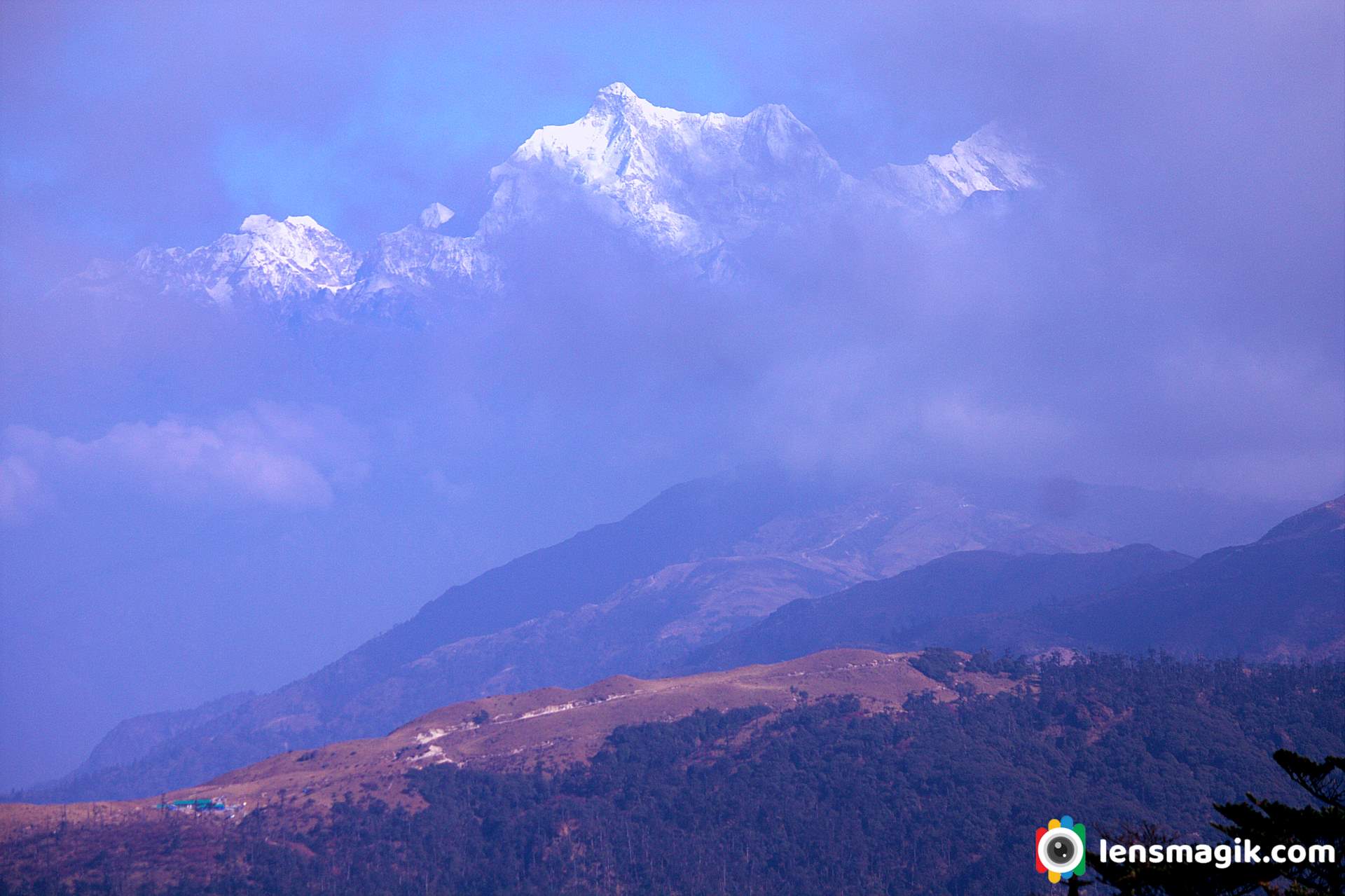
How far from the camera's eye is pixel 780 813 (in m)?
175

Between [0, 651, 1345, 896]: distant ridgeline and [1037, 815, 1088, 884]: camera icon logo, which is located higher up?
[1037, 815, 1088, 884]: camera icon logo

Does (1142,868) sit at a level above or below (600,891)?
Result: above

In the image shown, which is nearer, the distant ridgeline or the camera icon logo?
the camera icon logo

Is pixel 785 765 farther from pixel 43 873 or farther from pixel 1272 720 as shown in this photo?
pixel 43 873

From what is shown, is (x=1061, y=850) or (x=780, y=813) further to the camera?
(x=780, y=813)

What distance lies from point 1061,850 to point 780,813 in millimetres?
149089

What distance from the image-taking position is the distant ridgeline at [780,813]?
153625 mm

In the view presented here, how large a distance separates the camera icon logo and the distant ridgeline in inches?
4783

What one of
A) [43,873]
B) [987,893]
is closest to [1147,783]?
[987,893]

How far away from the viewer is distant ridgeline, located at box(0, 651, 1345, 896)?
154 metres

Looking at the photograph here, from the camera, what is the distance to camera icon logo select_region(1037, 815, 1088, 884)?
32.0 metres

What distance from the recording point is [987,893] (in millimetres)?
145375

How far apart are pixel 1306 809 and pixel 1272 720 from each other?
570 feet

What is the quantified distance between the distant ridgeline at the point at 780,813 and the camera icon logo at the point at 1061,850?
12149cm
